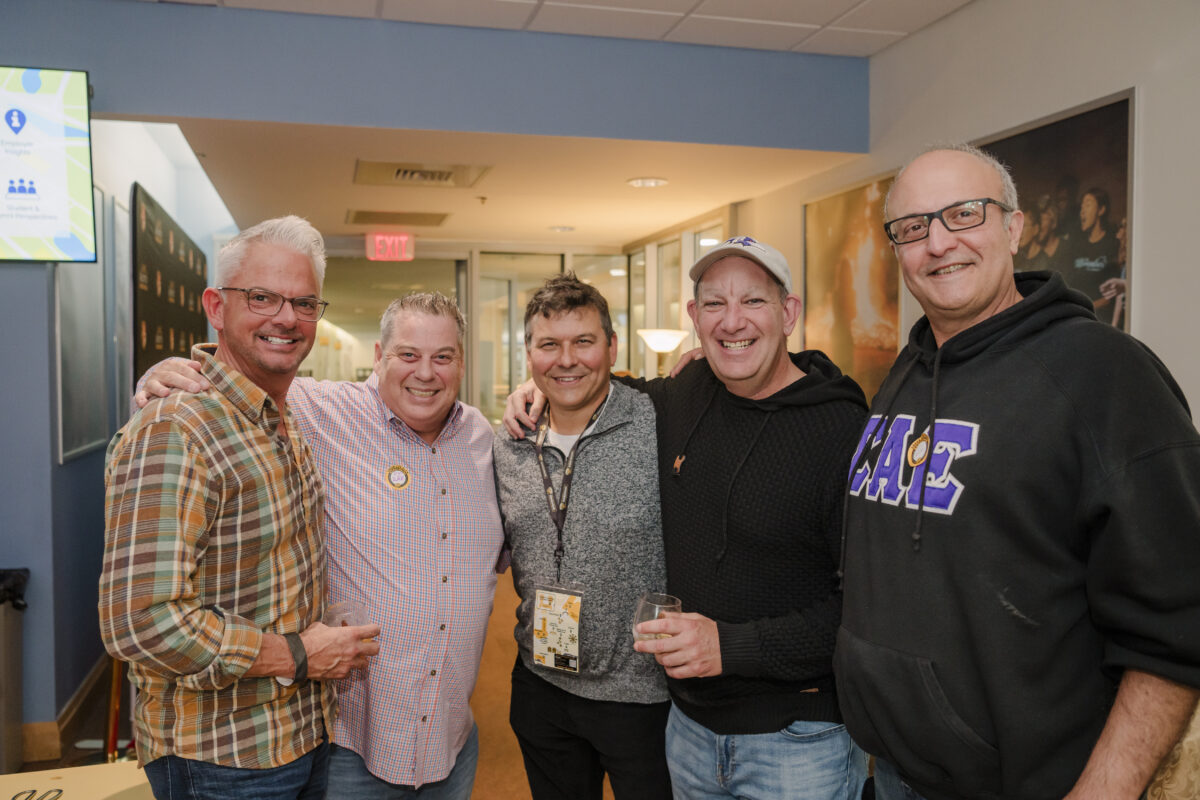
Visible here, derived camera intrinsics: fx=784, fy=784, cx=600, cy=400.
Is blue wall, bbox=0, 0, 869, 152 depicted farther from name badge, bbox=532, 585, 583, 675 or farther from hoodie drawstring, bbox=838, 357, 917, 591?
hoodie drawstring, bbox=838, 357, 917, 591

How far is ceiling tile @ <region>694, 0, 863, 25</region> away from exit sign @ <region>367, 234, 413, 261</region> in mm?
4539

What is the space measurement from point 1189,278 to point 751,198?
11.1 feet

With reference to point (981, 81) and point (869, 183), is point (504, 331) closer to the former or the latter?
point (869, 183)

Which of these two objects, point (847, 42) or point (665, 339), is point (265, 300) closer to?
point (847, 42)

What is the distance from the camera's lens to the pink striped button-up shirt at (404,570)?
1786 mm

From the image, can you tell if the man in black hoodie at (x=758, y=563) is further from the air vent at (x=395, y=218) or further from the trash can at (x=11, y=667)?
the air vent at (x=395, y=218)

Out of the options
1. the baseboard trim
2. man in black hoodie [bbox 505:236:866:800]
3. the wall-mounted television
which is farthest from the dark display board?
man in black hoodie [bbox 505:236:866:800]

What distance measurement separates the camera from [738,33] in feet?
13.4

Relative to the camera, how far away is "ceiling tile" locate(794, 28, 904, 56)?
4.05 metres

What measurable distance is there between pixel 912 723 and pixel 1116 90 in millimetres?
2696

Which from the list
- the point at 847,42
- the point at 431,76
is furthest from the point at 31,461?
the point at 847,42

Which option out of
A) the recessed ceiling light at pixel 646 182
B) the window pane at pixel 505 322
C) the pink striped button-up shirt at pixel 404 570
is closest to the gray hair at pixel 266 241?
the pink striped button-up shirt at pixel 404 570

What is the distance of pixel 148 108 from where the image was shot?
141 inches

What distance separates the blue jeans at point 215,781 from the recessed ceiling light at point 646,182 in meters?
4.34
